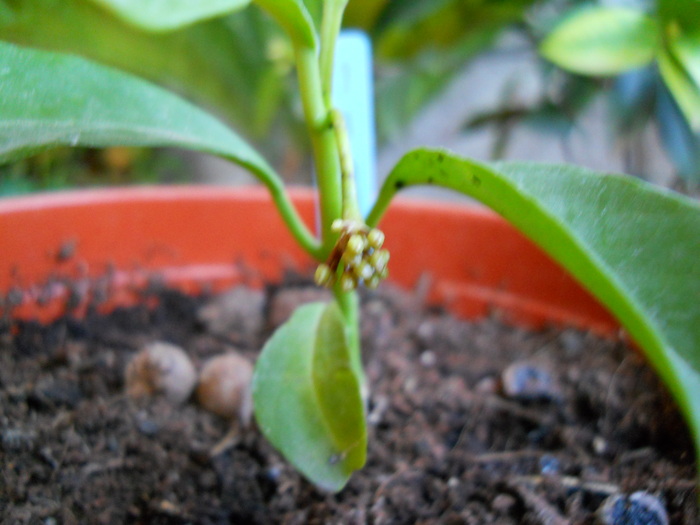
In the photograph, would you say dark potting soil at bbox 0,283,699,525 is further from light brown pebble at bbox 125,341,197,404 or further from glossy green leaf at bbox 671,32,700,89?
glossy green leaf at bbox 671,32,700,89

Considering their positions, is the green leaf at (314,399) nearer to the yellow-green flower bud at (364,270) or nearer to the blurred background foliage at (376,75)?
the yellow-green flower bud at (364,270)

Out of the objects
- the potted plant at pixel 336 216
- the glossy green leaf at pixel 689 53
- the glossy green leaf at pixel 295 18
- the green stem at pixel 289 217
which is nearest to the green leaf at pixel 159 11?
the potted plant at pixel 336 216

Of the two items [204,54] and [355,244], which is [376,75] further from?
[355,244]

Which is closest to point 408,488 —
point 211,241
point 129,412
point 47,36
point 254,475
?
point 254,475

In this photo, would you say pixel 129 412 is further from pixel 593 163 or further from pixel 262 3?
pixel 593 163

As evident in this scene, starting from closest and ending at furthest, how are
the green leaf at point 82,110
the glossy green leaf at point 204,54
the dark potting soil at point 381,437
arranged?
the green leaf at point 82,110 → the dark potting soil at point 381,437 → the glossy green leaf at point 204,54

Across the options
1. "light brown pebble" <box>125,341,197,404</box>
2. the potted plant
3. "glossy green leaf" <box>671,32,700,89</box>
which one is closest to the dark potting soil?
"light brown pebble" <box>125,341,197,404</box>

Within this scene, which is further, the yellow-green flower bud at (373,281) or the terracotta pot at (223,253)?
the terracotta pot at (223,253)
